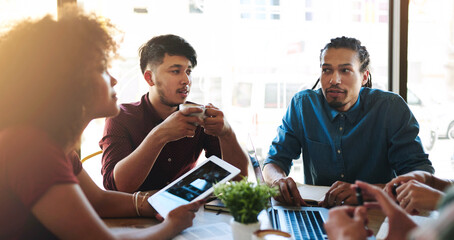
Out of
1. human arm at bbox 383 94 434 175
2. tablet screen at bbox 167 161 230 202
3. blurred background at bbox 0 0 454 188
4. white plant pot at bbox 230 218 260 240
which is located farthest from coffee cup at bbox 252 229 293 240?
blurred background at bbox 0 0 454 188

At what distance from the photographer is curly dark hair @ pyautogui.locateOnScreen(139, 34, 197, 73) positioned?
1995 millimetres

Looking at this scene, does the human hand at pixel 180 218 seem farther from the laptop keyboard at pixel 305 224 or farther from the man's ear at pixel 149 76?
the man's ear at pixel 149 76

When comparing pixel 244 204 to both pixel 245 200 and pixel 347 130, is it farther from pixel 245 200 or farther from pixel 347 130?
pixel 347 130

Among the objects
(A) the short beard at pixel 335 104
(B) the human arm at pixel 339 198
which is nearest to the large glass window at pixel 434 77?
(A) the short beard at pixel 335 104

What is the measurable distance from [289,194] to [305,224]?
244mm

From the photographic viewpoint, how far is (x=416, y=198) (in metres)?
1.33

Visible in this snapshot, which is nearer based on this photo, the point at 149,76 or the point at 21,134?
the point at 21,134

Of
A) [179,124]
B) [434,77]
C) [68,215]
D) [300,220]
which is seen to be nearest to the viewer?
[68,215]

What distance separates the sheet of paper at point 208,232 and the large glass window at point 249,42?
1.47 m

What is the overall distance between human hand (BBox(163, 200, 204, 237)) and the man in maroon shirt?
1.47 ft

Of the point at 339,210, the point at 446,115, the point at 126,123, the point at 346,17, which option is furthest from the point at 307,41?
the point at 339,210

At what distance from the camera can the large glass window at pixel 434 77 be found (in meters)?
2.81

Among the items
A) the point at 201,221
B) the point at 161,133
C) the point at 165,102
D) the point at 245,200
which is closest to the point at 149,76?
the point at 165,102

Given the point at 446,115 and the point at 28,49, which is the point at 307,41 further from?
the point at 28,49
